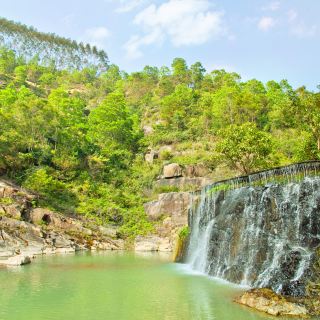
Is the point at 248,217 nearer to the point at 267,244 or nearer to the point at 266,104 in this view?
the point at 267,244

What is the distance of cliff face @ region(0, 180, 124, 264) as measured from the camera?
2880cm

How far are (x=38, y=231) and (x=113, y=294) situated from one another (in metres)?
17.7

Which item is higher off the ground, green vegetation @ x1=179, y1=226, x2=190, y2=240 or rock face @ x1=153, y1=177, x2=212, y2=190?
rock face @ x1=153, y1=177, x2=212, y2=190

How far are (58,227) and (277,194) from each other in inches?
826

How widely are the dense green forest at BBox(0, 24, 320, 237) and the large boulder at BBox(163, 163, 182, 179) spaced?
4.73ft

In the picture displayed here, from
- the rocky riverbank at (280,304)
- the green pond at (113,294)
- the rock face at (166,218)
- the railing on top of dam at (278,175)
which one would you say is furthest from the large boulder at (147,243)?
the rocky riverbank at (280,304)

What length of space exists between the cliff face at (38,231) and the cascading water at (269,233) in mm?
12913

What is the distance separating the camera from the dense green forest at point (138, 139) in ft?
97.6

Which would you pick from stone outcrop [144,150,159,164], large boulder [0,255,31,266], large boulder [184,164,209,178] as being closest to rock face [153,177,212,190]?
large boulder [184,164,209,178]

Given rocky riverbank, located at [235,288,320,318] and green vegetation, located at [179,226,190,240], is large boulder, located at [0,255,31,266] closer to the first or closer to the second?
green vegetation, located at [179,226,190,240]

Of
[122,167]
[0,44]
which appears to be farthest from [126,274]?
[0,44]

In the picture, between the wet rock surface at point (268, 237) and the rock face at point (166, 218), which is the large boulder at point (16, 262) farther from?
the rock face at point (166, 218)

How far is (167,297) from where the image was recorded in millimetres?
13992

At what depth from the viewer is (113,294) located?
48.3 ft
